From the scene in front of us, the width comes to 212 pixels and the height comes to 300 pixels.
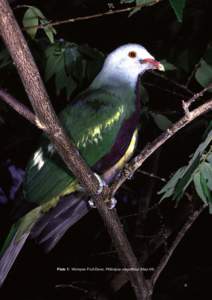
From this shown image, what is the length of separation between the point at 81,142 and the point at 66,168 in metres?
0.14

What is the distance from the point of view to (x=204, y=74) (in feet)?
7.39

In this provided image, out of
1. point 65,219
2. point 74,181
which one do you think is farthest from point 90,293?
point 74,181

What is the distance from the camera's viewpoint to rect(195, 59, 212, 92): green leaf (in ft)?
7.32

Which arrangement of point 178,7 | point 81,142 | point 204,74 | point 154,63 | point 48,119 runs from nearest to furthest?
point 178,7 < point 48,119 < point 204,74 < point 81,142 < point 154,63

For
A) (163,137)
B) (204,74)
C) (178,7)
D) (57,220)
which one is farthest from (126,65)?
(178,7)

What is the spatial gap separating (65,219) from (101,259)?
124cm

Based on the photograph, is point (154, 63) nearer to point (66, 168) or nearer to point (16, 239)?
point (66, 168)

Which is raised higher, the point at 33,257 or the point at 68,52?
the point at 68,52

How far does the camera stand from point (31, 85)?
1426mm

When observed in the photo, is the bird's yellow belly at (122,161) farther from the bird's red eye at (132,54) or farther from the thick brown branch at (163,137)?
A: the thick brown branch at (163,137)

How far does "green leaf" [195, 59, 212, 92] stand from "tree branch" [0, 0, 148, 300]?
0.68 m

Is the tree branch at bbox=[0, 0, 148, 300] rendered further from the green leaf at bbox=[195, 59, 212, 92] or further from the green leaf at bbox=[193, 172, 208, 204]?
the green leaf at bbox=[195, 59, 212, 92]

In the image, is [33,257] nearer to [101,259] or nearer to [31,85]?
[101,259]

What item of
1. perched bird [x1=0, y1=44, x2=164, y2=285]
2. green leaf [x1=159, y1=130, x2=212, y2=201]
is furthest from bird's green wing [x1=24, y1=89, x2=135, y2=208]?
green leaf [x1=159, y1=130, x2=212, y2=201]
